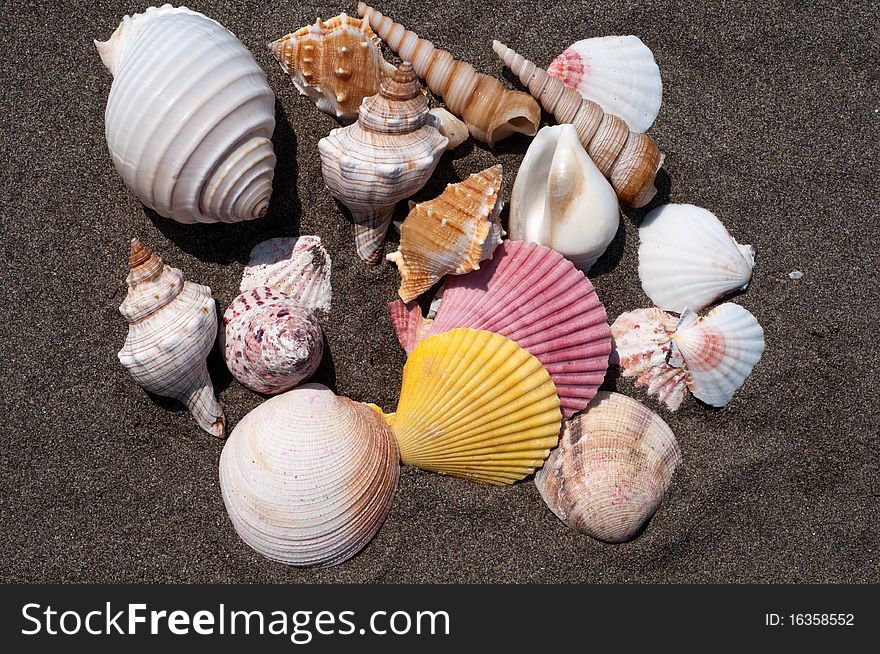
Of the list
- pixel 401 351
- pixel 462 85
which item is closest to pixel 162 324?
pixel 401 351

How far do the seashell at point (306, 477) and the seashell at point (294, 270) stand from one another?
14.7 inches

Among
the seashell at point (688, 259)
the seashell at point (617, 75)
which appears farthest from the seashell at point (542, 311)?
the seashell at point (617, 75)

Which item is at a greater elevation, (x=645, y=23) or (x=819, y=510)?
(x=645, y=23)

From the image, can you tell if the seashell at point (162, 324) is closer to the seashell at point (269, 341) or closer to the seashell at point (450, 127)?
the seashell at point (269, 341)

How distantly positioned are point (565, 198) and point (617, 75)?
1.97ft

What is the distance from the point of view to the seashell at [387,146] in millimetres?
2260

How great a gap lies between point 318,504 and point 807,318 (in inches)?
82.4

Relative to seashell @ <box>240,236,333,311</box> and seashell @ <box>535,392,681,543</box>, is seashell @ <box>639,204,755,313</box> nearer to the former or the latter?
seashell @ <box>535,392,681,543</box>

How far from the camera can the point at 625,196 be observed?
2559 mm

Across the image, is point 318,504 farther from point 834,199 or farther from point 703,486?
point 834,199

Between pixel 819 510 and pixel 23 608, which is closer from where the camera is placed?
pixel 23 608

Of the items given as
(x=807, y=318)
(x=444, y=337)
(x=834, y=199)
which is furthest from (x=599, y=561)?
(x=834, y=199)

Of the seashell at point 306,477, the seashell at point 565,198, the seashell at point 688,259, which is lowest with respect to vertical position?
the seashell at point 306,477

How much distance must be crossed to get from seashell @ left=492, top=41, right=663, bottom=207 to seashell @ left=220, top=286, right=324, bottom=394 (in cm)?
123
